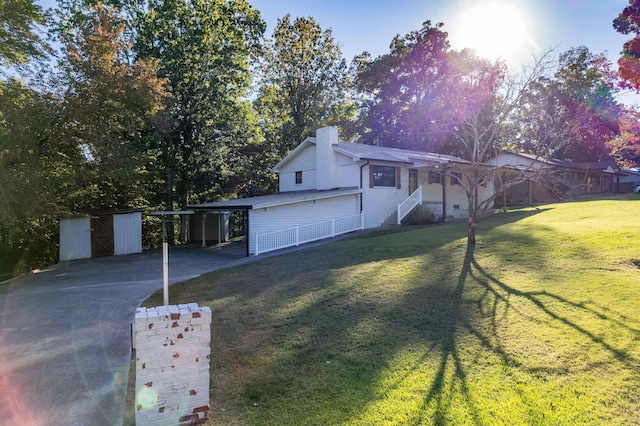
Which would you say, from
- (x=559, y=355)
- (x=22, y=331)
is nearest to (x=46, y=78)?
(x=22, y=331)

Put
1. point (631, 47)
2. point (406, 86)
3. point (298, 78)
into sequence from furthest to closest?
1. point (406, 86)
2. point (298, 78)
3. point (631, 47)

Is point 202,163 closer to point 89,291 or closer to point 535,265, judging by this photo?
point 89,291

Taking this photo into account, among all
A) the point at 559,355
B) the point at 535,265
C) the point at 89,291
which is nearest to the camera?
the point at 559,355

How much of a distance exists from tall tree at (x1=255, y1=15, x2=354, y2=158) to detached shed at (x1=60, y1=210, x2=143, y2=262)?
46.5 ft

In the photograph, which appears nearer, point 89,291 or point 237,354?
point 237,354

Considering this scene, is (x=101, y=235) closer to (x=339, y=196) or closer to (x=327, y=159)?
(x=339, y=196)

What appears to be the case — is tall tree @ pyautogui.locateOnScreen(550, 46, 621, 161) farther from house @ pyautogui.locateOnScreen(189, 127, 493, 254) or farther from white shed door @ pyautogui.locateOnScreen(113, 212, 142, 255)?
white shed door @ pyautogui.locateOnScreen(113, 212, 142, 255)

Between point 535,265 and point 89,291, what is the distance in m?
11.1

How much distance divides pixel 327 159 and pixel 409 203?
5054 mm

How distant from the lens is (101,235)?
1823 cm

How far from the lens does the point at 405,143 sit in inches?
1406

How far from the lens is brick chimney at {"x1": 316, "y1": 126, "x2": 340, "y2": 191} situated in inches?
797

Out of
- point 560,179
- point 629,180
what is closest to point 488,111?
point 560,179

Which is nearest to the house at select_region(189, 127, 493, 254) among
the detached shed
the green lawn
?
the detached shed
